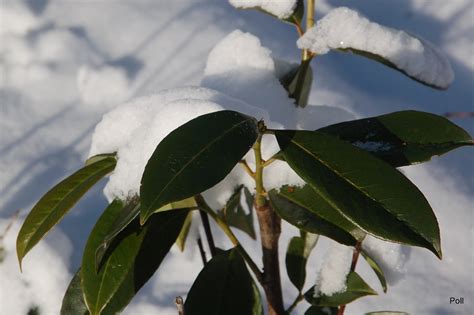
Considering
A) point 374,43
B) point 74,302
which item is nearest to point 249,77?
point 374,43

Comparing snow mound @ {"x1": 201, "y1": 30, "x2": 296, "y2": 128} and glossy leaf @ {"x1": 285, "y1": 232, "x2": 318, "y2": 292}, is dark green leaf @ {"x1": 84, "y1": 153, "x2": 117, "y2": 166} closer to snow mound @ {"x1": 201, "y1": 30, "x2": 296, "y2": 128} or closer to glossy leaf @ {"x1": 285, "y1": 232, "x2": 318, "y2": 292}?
snow mound @ {"x1": 201, "y1": 30, "x2": 296, "y2": 128}

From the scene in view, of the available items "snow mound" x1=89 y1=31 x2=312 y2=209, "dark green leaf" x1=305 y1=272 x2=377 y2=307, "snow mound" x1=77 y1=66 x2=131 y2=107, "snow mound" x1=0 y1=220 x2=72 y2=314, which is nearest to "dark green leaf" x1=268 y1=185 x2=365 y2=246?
"snow mound" x1=89 y1=31 x2=312 y2=209

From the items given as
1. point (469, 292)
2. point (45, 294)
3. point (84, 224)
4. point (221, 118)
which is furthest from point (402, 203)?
point (84, 224)

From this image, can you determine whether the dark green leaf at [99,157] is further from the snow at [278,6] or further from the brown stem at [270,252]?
the snow at [278,6]

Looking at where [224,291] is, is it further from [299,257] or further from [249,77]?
[249,77]

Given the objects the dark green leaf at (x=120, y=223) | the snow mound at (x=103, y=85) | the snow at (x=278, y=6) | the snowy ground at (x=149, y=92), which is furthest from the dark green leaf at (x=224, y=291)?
the snow mound at (x=103, y=85)

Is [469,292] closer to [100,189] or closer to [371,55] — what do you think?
[371,55]
